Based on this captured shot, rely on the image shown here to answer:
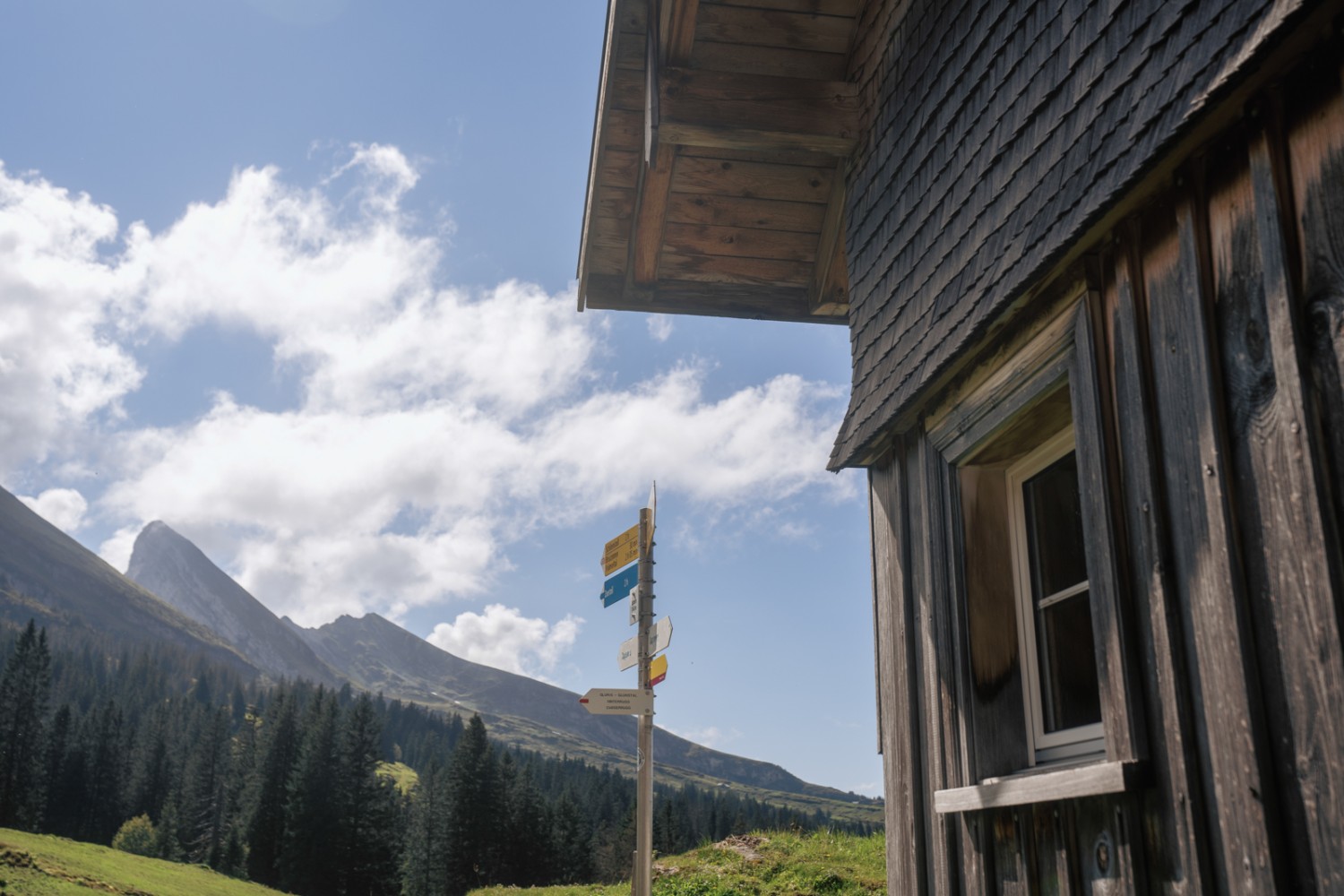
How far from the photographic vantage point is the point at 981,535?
3580 millimetres

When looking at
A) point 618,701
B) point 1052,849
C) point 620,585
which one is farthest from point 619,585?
point 1052,849

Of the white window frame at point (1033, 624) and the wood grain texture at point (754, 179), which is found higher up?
the wood grain texture at point (754, 179)

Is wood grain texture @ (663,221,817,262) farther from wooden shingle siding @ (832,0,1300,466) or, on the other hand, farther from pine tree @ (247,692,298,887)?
pine tree @ (247,692,298,887)

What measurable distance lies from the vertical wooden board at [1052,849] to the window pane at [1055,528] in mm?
755

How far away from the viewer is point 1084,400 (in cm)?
280

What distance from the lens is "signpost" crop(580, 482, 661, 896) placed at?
370 inches

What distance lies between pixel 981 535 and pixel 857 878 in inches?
534

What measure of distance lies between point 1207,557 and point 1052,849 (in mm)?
1012

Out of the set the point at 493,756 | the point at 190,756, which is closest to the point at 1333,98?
the point at 493,756

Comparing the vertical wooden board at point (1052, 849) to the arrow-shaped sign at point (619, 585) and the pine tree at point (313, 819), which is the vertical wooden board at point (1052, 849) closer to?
the arrow-shaped sign at point (619, 585)

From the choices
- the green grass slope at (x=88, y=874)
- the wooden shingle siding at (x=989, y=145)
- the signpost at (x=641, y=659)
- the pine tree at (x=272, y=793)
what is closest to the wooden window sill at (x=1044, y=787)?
the wooden shingle siding at (x=989, y=145)

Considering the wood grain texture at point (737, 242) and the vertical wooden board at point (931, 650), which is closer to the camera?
the vertical wooden board at point (931, 650)

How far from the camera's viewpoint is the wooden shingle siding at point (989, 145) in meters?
2.50

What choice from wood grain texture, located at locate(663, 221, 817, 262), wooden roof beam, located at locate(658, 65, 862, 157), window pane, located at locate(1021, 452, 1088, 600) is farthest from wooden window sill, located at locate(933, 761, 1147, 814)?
wood grain texture, located at locate(663, 221, 817, 262)
